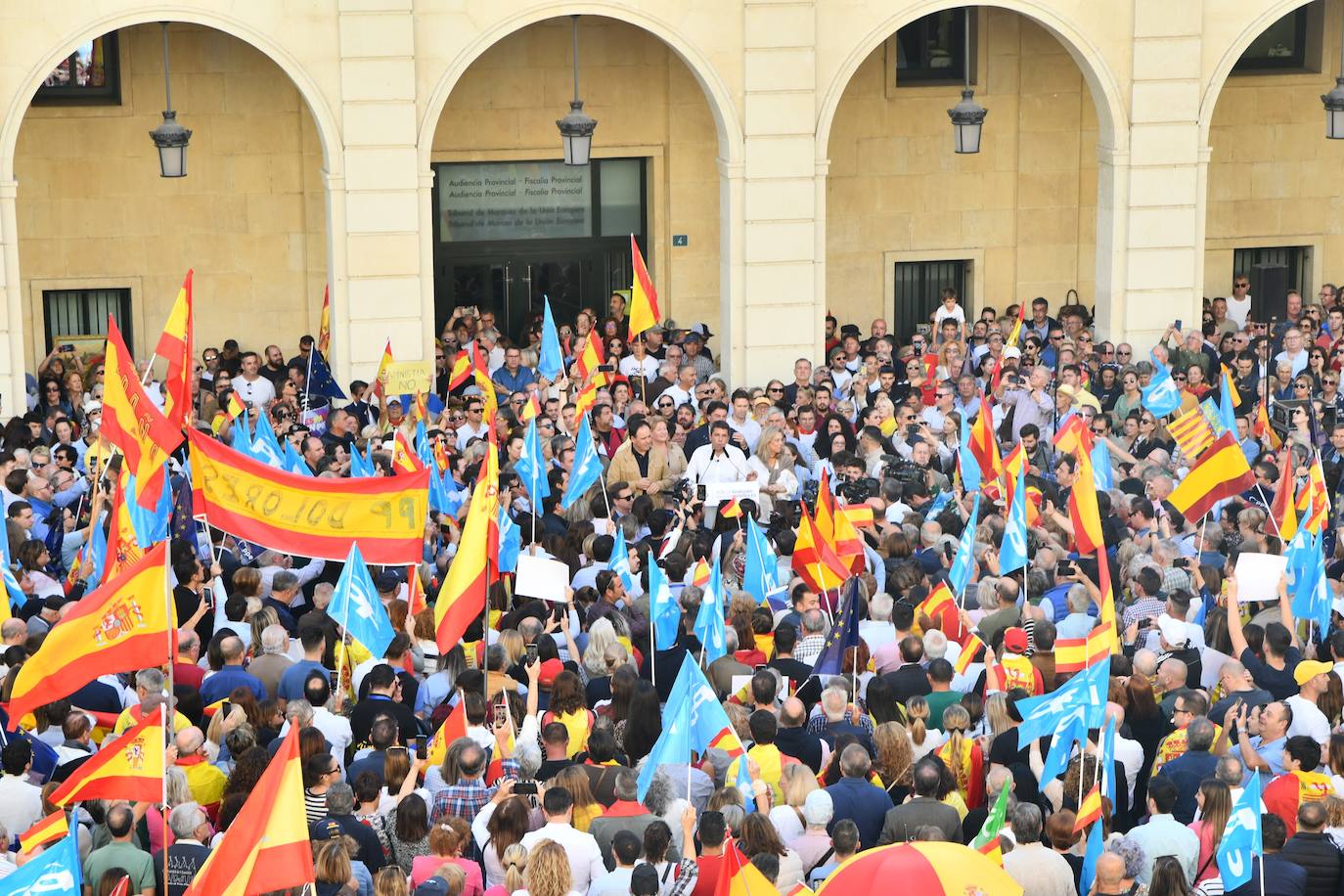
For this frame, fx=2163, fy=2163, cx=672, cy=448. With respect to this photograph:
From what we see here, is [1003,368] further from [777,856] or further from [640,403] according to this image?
[777,856]

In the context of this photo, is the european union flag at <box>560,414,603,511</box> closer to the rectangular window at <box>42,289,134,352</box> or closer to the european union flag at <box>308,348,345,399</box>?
the european union flag at <box>308,348,345,399</box>

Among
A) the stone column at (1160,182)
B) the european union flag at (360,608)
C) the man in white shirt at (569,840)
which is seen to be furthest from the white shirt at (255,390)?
the man in white shirt at (569,840)

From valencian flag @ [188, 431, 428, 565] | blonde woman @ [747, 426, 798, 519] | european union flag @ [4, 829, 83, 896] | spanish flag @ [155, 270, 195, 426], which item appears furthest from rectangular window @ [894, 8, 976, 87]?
european union flag @ [4, 829, 83, 896]

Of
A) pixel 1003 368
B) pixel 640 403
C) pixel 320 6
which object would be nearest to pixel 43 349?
pixel 320 6

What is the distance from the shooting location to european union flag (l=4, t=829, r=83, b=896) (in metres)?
9.92

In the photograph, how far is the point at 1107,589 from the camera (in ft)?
42.6

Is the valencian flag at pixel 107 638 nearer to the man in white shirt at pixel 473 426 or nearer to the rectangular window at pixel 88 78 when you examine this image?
the man in white shirt at pixel 473 426

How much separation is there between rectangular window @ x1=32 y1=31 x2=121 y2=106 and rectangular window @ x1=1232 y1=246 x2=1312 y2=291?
14502 millimetres

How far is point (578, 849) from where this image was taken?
10.9 metres

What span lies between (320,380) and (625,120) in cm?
629

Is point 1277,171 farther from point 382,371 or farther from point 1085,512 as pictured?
point 1085,512

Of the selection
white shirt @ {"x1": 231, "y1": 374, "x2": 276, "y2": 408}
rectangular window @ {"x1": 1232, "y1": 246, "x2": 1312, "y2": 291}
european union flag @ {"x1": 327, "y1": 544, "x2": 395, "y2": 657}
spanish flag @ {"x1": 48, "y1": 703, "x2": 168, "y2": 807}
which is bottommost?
spanish flag @ {"x1": 48, "y1": 703, "x2": 168, "y2": 807}

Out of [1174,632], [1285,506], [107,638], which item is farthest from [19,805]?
[1285,506]

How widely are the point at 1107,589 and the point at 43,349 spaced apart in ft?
54.2
